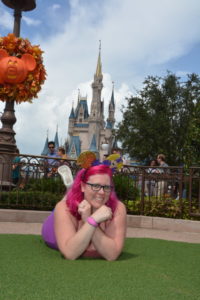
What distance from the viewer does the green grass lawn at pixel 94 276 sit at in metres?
2.39

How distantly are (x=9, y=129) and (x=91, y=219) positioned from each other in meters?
5.94

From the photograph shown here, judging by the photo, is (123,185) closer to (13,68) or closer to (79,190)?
(13,68)

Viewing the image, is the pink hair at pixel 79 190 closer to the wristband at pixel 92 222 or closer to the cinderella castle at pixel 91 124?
the wristband at pixel 92 222


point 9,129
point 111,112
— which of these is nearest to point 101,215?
point 9,129

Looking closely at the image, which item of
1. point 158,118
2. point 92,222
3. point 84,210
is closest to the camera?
point 92,222

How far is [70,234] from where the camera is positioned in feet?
10.5

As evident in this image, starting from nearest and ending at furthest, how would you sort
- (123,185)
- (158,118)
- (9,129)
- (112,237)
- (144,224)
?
(112,237), (144,224), (9,129), (123,185), (158,118)

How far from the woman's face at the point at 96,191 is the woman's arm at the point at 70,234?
0.25 m

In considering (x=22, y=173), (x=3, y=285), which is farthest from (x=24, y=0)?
(x=3, y=285)

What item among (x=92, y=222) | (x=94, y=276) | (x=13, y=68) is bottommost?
(x=94, y=276)

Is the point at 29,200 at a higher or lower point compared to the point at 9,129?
lower

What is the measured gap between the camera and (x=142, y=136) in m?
33.9

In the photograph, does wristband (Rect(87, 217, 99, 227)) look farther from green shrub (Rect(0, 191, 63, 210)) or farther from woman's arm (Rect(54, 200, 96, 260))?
green shrub (Rect(0, 191, 63, 210))

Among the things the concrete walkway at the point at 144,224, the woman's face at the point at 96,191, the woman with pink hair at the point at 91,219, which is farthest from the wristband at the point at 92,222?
the concrete walkway at the point at 144,224
